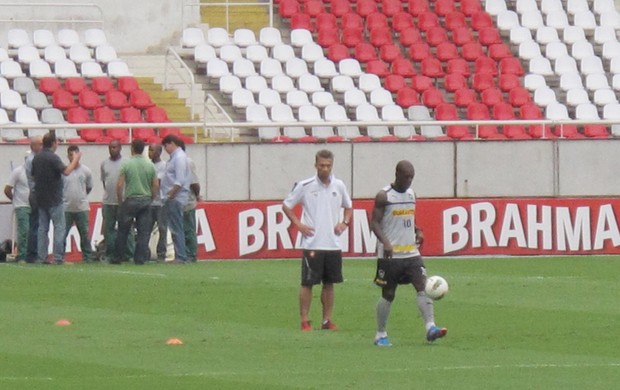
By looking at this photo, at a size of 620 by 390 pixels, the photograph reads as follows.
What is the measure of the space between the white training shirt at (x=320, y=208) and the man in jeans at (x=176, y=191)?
9.22 m

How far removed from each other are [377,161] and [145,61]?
29.9 feet

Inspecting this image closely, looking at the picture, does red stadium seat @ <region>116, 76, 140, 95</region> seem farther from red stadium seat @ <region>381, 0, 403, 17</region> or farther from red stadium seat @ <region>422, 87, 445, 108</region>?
red stadium seat @ <region>381, 0, 403, 17</region>

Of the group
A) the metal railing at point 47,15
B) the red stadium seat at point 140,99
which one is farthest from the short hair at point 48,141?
the metal railing at point 47,15

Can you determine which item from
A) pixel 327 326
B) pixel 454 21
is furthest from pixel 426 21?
pixel 327 326

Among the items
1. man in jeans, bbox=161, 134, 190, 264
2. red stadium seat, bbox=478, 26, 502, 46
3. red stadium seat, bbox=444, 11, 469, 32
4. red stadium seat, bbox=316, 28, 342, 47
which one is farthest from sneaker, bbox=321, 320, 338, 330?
red stadium seat, bbox=444, 11, 469, 32

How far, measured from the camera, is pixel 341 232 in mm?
16797

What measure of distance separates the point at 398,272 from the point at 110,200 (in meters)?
11.8

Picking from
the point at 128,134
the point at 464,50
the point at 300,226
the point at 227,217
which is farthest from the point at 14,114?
the point at 300,226

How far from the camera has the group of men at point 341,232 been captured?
591 inches

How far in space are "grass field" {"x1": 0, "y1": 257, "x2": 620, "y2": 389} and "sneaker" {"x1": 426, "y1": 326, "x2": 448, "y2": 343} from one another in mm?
118

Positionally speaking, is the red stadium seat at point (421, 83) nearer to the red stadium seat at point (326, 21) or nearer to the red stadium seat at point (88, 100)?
the red stadium seat at point (326, 21)

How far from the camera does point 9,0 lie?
3694cm

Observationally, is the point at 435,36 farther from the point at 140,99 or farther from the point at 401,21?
the point at 140,99

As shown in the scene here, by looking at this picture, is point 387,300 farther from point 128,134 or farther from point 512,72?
point 512,72
